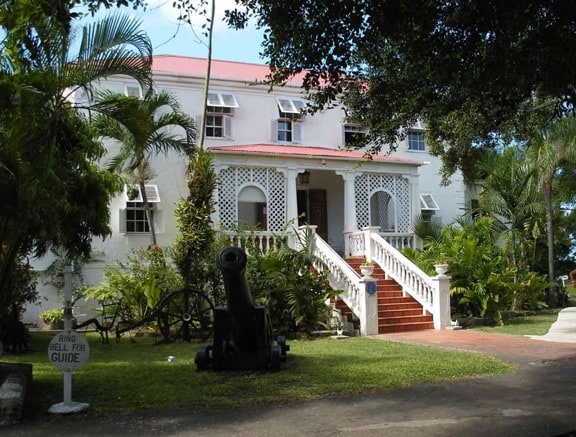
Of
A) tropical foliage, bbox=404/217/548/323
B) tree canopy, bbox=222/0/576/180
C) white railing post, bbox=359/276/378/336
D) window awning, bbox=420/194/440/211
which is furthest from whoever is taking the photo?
window awning, bbox=420/194/440/211

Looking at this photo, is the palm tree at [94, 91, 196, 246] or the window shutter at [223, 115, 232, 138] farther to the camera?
the window shutter at [223, 115, 232, 138]

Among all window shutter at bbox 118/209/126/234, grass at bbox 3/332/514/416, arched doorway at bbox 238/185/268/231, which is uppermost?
arched doorway at bbox 238/185/268/231

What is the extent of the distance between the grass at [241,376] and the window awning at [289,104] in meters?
10.7

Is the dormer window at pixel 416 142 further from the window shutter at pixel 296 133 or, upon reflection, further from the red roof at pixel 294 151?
the window shutter at pixel 296 133

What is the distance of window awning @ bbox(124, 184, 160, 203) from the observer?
706 inches

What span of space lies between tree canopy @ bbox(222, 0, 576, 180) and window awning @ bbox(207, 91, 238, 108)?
13.3 meters

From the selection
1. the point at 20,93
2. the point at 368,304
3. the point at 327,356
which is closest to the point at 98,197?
the point at 20,93

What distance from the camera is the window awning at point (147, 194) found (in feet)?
58.9

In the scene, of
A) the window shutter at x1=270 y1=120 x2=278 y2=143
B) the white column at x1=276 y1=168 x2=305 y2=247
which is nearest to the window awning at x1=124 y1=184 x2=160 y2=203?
the white column at x1=276 y1=168 x2=305 y2=247

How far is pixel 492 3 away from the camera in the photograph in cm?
559

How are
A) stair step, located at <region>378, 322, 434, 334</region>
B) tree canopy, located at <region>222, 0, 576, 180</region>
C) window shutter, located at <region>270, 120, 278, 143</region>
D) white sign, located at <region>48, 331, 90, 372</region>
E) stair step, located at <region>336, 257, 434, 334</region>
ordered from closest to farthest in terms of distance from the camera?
tree canopy, located at <region>222, 0, 576, 180</region> < white sign, located at <region>48, 331, 90, 372</region> < stair step, located at <region>378, 322, 434, 334</region> < stair step, located at <region>336, 257, 434, 334</region> < window shutter, located at <region>270, 120, 278, 143</region>

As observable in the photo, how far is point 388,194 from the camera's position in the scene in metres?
20.8

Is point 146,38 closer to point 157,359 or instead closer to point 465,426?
point 157,359

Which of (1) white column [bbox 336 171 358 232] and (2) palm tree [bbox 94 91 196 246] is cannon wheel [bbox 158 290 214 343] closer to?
(2) palm tree [bbox 94 91 196 246]
